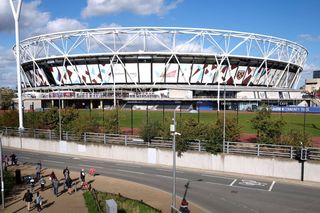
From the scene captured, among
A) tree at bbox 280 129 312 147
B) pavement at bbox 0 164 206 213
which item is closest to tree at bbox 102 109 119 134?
pavement at bbox 0 164 206 213

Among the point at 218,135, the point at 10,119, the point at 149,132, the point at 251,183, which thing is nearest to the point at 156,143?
the point at 149,132

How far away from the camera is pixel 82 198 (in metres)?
21.2

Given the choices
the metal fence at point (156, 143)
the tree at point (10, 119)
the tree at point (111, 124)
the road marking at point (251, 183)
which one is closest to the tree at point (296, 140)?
the metal fence at point (156, 143)

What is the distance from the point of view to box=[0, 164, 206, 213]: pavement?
1936cm

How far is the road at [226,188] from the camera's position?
19631mm

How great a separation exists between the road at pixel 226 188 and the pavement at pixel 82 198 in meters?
1.21

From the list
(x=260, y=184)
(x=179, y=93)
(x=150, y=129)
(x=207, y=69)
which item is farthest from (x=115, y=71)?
(x=260, y=184)

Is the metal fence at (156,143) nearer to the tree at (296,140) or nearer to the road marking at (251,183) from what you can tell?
the tree at (296,140)

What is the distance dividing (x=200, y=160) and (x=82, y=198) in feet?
39.4

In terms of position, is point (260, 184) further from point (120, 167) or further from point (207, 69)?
point (207, 69)

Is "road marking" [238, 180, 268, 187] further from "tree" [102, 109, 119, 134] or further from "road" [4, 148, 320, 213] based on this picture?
"tree" [102, 109, 119, 134]

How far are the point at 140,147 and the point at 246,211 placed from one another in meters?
16.2

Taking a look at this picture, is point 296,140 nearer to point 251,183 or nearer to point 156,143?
point 251,183

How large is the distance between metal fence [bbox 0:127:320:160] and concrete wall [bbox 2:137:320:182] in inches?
28.9
